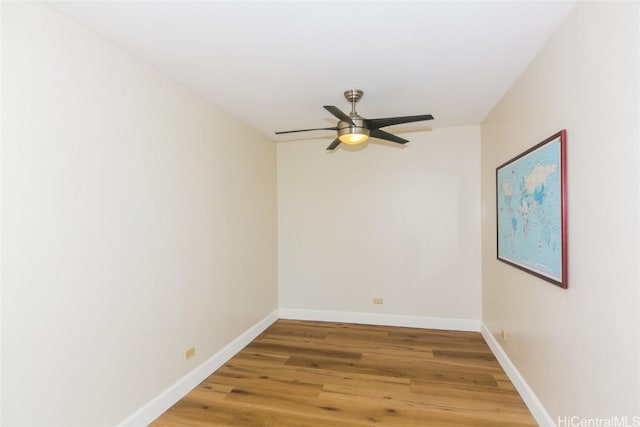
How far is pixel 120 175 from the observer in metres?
2.11

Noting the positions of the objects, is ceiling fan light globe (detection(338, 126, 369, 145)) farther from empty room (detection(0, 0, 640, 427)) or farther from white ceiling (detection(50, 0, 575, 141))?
white ceiling (detection(50, 0, 575, 141))

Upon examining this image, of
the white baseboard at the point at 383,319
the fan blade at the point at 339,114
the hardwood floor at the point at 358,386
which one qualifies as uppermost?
the fan blade at the point at 339,114

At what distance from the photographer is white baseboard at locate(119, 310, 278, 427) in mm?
2242

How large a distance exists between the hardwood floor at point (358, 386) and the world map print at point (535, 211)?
3.67 ft

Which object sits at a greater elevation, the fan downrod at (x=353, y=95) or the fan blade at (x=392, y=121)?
the fan downrod at (x=353, y=95)

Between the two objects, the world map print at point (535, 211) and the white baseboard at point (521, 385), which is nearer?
the world map print at point (535, 211)

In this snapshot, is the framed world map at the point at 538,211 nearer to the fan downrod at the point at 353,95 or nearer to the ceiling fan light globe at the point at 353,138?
the ceiling fan light globe at the point at 353,138

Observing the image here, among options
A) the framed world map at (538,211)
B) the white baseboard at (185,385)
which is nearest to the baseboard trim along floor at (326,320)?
the white baseboard at (185,385)

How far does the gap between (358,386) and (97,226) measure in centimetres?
235

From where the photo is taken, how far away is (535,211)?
2.24 m

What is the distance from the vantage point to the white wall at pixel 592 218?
1327mm

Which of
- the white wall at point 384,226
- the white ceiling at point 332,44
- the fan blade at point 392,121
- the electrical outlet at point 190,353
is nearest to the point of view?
the white ceiling at point 332,44

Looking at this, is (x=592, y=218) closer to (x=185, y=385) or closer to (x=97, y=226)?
(x=97, y=226)

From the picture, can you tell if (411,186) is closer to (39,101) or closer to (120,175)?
(120,175)
